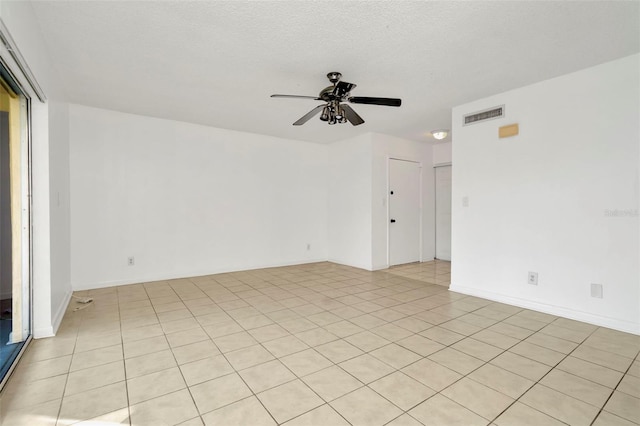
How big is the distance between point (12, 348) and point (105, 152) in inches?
109

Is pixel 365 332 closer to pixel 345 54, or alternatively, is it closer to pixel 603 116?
pixel 345 54

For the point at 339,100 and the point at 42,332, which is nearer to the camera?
the point at 42,332

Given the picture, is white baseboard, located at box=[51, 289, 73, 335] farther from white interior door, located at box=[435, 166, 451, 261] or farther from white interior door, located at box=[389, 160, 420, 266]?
white interior door, located at box=[435, 166, 451, 261]

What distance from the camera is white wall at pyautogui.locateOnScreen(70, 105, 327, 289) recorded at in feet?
13.3

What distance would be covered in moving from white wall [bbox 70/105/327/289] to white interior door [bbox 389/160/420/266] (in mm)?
1553

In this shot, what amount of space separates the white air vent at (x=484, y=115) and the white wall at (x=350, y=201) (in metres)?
1.71

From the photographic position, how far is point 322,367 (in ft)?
6.82

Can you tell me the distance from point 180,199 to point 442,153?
5.05 m

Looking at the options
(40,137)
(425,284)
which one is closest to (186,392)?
(40,137)

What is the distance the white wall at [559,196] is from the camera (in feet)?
8.86

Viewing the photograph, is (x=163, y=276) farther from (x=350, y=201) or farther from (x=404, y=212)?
(x=404, y=212)

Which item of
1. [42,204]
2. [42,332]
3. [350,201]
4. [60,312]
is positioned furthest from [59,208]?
[350,201]

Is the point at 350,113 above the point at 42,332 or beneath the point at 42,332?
above

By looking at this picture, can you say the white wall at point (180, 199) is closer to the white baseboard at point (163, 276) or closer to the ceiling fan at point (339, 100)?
the white baseboard at point (163, 276)
